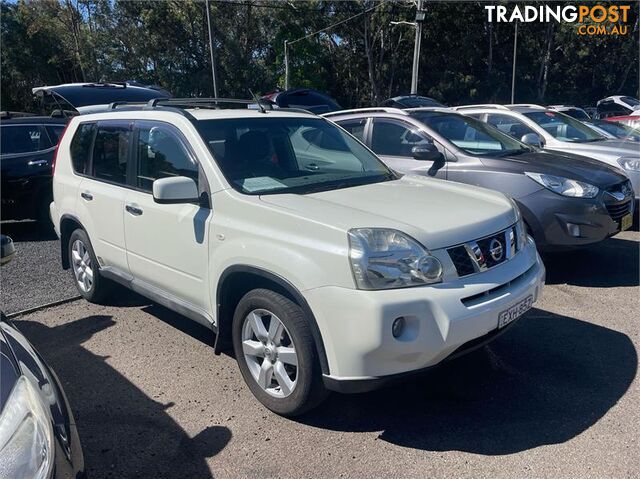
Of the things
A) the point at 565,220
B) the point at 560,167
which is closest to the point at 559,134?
the point at 560,167

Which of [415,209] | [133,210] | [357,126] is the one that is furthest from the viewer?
[357,126]

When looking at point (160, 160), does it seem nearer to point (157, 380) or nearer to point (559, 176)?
point (157, 380)

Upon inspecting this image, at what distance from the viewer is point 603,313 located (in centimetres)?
473

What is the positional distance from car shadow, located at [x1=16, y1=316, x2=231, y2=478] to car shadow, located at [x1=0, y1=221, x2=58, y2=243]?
432cm

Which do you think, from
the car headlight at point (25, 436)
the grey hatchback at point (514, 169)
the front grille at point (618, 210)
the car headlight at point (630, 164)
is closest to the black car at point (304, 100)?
the grey hatchback at point (514, 169)

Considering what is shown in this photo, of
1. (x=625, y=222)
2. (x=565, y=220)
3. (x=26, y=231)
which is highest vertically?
(x=565, y=220)

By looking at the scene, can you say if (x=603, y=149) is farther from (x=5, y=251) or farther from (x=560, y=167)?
(x=5, y=251)

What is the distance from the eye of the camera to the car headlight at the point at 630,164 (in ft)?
24.8

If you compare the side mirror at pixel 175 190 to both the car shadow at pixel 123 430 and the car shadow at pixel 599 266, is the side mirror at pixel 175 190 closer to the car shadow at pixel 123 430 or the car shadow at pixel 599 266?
the car shadow at pixel 123 430

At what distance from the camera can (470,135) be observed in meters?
6.45

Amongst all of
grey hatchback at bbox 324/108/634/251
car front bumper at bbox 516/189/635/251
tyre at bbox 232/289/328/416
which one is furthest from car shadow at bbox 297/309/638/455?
grey hatchback at bbox 324/108/634/251

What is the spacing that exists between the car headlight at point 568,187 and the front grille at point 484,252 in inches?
85.9

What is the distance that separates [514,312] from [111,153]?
3408 mm

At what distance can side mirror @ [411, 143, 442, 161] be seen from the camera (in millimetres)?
5852
